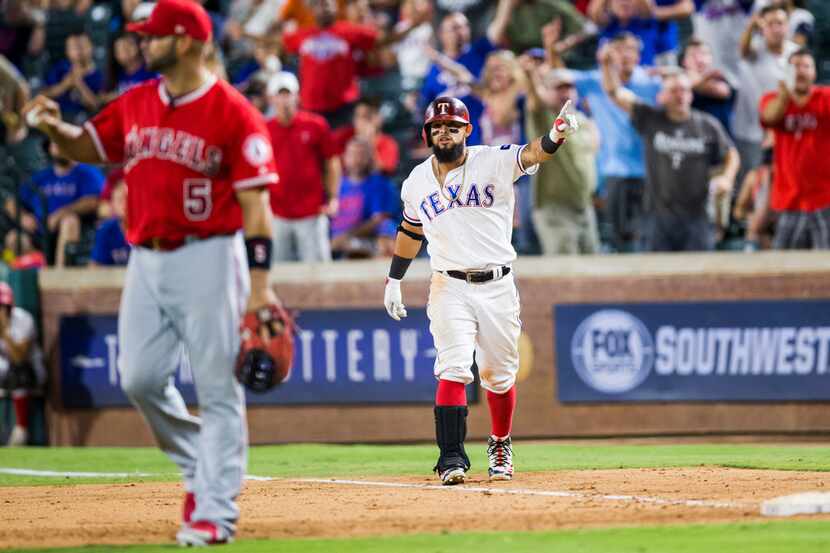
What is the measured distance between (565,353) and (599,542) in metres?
7.23

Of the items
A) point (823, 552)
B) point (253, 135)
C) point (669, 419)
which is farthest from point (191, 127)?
point (669, 419)

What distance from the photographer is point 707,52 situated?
13.5 metres

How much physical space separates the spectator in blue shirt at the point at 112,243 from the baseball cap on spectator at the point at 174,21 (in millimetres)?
8259

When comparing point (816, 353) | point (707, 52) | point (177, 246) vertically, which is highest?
point (707, 52)

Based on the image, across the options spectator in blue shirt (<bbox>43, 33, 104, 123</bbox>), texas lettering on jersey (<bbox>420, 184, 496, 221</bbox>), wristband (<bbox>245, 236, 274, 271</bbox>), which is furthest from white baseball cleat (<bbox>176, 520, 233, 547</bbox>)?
spectator in blue shirt (<bbox>43, 33, 104, 123</bbox>)

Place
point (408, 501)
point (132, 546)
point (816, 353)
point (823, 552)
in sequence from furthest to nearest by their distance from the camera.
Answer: point (816, 353), point (408, 501), point (132, 546), point (823, 552)

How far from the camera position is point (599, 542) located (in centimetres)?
582

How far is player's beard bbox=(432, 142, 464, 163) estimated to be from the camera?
857cm

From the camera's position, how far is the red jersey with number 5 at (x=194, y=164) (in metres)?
6.05

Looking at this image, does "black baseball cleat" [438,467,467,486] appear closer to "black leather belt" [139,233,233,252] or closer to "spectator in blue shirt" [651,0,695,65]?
"black leather belt" [139,233,233,252]

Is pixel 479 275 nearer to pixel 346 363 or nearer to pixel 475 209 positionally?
pixel 475 209

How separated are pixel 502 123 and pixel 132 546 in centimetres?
801

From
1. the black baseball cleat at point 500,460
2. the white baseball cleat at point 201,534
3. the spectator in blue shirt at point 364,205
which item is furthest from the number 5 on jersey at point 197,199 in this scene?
the spectator in blue shirt at point 364,205

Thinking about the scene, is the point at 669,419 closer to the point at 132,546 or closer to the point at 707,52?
the point at 707,52
